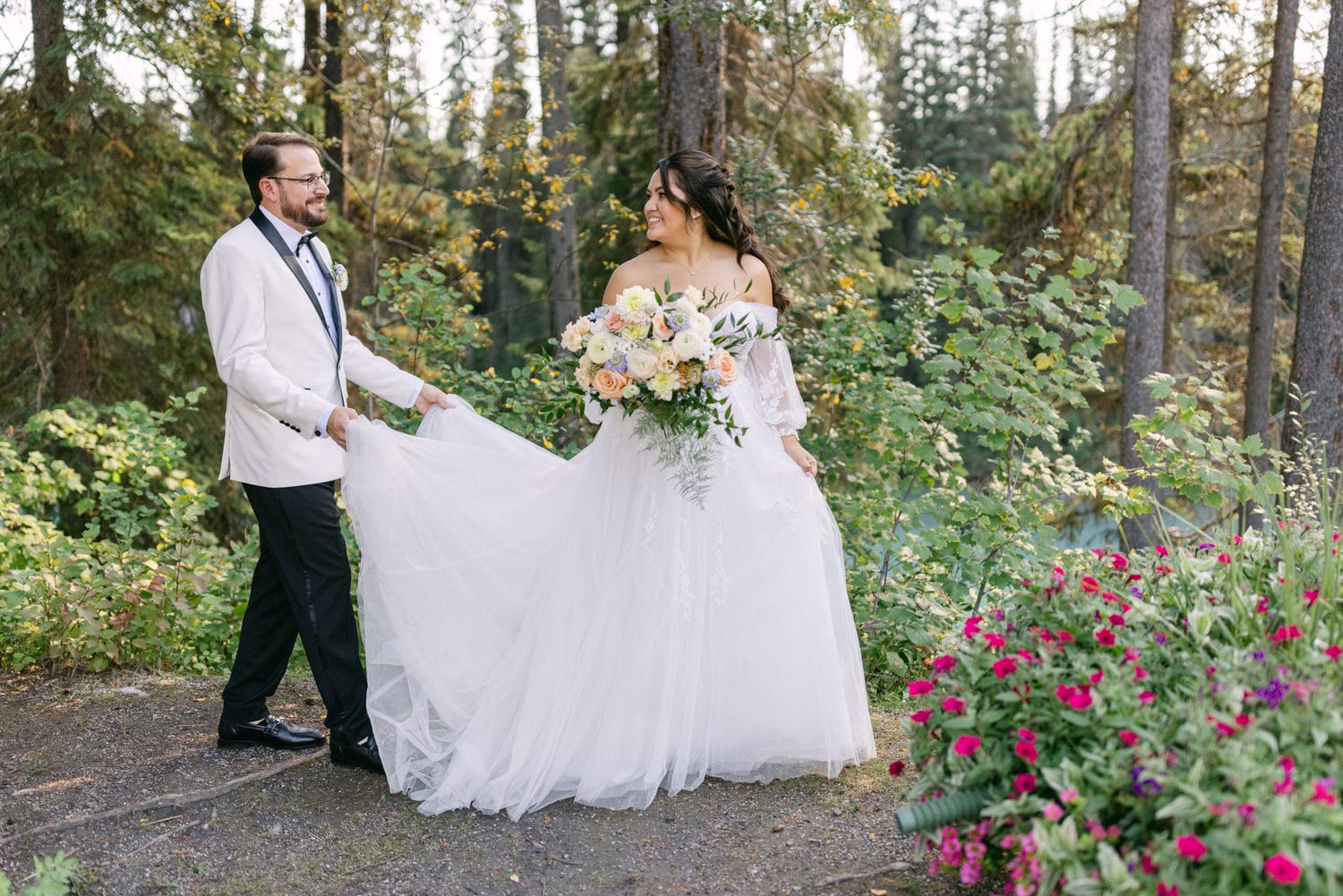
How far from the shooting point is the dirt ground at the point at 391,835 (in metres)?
3.08

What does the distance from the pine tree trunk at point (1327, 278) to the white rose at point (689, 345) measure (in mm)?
5457

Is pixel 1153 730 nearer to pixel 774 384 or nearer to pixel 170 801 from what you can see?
pixel 774 384

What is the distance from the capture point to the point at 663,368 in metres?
3.47

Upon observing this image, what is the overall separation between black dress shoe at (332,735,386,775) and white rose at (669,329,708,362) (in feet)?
5.87

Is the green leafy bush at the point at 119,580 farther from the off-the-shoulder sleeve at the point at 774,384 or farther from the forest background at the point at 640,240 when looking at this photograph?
the off-the-shoulder sleeve at the point at 774,384

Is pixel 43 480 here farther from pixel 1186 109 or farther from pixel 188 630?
pixel 1186 109

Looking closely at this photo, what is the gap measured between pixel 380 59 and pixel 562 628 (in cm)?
715

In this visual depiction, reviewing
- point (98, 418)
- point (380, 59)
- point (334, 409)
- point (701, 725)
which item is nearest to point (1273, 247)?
point (380, 59)

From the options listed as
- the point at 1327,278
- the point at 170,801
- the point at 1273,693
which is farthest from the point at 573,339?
the point at 1327,278

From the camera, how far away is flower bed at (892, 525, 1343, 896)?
206 cm

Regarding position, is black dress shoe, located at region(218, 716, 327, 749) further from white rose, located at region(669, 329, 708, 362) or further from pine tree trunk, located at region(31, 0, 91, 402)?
pine tree trunk, located at region(31, 0, 91, 402)

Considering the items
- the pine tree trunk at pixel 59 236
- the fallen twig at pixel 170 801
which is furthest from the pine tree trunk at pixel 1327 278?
the pine tree trunk at pixel 59 236

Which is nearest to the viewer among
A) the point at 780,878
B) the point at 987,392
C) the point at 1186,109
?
the point at 780,878

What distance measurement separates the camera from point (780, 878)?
3092 millimetres
